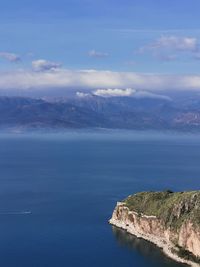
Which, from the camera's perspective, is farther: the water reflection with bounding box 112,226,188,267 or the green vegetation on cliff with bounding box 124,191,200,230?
the green vegetation on cliff with bounding box 124,191,200,230

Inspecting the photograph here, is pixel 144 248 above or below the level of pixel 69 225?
below

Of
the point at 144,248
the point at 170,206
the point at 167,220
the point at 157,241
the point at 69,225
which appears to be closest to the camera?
the point at 144,248

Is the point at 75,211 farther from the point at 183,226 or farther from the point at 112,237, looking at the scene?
the point at 183,226

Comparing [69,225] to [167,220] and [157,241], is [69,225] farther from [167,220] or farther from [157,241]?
[167,220]

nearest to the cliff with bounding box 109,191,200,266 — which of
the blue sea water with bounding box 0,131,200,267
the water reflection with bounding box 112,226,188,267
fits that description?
the water reflection with bounding box 112,226,188,267

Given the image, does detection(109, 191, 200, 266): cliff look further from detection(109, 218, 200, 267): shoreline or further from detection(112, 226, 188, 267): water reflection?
detection(112, 226, 188, 267): water reflection

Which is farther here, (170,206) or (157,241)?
(170,206)

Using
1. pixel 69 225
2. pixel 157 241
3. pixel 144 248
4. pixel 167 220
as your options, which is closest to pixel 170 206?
pixel 167 220

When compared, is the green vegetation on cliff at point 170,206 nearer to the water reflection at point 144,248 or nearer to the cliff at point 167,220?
the cliff at point 167,220
